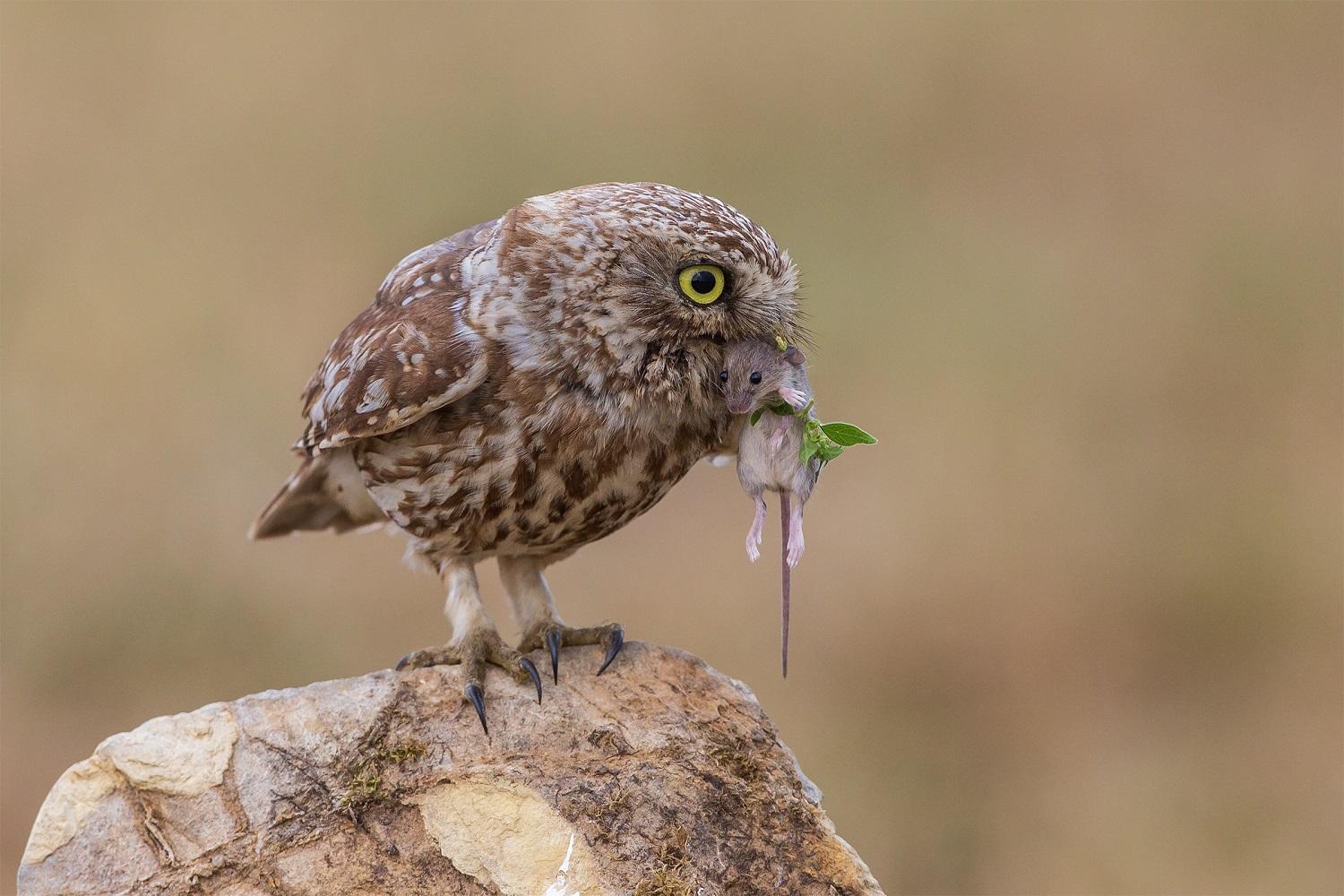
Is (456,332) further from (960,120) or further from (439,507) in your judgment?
(960,120)

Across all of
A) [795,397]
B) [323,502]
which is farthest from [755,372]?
[323,502]

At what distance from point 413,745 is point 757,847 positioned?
2.97 ft

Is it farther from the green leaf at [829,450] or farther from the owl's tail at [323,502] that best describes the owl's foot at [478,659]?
the green leaf at [829,450]

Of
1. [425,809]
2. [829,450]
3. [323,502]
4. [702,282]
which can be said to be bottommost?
[425,809]

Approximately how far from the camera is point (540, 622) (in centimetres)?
425

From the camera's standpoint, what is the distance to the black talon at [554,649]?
3.92m

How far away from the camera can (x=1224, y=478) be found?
7.69 meters

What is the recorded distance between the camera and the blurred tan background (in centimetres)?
688

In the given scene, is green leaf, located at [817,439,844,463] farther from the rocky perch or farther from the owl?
the rocky perch

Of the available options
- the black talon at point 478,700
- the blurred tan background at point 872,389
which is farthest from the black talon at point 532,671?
the blurred tan background at point 872,389

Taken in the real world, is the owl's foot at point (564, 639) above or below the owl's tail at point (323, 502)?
below

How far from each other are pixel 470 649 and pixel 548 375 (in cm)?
85

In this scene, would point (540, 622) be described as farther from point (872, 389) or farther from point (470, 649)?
point (872, 389)

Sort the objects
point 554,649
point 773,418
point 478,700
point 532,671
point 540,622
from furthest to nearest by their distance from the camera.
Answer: point 540,622 < point 554,649 < point 532,671 < point 478,700 < point 773,418
